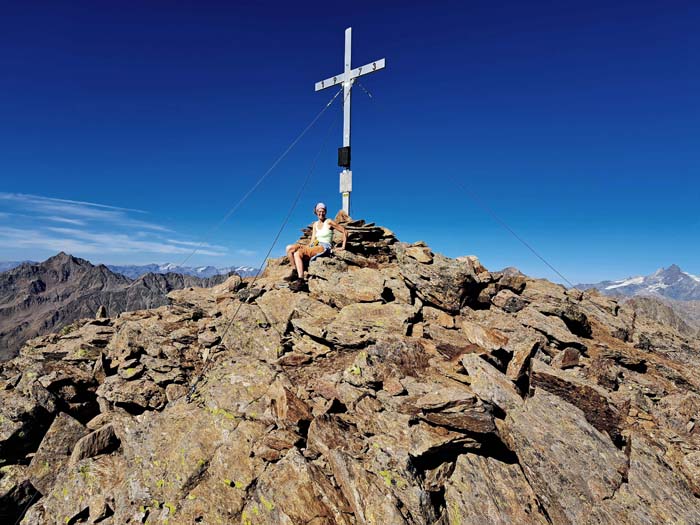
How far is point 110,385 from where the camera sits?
1294cm

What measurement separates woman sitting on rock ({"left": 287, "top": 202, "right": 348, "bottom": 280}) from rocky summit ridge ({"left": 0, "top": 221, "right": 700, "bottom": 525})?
1571mm

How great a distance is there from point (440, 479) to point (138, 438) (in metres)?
8.62

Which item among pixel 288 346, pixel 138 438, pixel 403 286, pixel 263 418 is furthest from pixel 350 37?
pixel 138 438

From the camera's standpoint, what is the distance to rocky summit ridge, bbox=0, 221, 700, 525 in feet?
27.3

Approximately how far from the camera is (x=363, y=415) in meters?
10.0

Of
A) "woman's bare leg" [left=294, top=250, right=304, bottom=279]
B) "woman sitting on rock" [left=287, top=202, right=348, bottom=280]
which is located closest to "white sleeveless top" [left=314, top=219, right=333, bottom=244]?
"woman sitting on rock" [left=287, top=202, right=348, bottom=280]

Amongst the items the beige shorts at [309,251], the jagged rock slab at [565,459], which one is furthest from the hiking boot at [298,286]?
the jagged rock slab at [565,459]

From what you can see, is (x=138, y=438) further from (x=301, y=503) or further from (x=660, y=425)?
(x=660, y=425)

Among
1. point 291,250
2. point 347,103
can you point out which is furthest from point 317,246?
point 347,103

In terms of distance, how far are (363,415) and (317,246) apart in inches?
382

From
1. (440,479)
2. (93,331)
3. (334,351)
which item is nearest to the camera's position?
(440,479)

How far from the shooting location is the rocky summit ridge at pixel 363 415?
8.34m

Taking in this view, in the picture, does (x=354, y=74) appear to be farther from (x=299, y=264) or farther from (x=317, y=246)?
(x=299, y=264)

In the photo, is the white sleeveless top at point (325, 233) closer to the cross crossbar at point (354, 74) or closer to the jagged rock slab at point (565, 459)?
the cross crossbar at point (354, 74)
